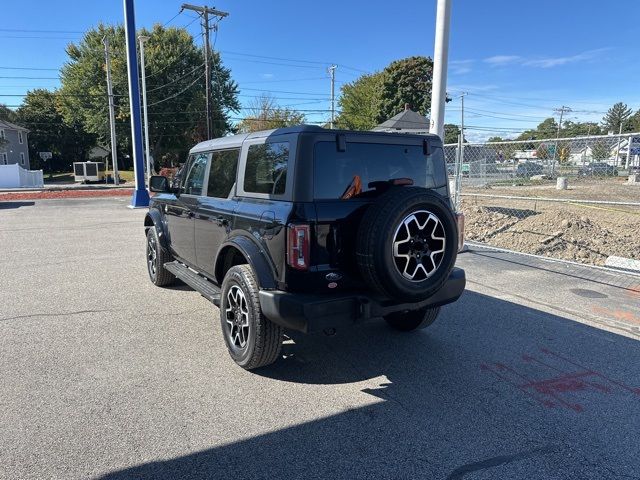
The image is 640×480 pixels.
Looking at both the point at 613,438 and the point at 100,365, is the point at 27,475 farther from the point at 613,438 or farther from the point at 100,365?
the point at 613,438

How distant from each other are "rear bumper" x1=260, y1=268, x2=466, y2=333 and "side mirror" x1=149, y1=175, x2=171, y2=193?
275 cm

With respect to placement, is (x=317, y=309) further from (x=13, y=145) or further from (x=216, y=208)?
(x=13, y=145)

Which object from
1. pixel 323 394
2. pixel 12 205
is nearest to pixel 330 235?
pixel 323 394

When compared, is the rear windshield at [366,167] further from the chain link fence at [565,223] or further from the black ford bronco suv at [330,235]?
the chain link fence at [565,223]

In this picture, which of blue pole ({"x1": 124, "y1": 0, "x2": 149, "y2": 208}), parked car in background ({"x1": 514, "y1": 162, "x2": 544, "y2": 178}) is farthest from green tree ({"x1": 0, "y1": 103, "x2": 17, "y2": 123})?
parked car in background ({"x1": 514, "y1": 162, "x2": 544, "y2": 178})

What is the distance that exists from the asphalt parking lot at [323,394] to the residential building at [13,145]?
5450 cm

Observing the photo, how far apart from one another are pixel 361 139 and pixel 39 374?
329 centimetres

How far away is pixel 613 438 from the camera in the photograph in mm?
2982

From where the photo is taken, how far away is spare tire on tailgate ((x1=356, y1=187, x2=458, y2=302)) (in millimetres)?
3316

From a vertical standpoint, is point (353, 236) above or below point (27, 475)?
above

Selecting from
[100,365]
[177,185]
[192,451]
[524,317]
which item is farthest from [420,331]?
[177,185]

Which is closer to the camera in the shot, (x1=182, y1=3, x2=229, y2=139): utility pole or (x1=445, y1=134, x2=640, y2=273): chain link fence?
(x1=445, y1=134, x2=640, y2=273): chain link fence

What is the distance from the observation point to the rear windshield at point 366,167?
11.6 feet

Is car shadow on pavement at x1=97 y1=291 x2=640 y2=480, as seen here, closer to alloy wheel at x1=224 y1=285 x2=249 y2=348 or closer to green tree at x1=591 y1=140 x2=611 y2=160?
alloy wheel at x1=224 y1=285 x2=249 y2=348
